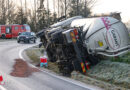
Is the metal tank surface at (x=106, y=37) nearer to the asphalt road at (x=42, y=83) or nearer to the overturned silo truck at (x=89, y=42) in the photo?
the overturned silo truck at (x=89, y=42)

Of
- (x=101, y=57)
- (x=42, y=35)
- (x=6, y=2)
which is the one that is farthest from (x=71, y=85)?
(x=6, y=2)

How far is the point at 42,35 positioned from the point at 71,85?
556 cm

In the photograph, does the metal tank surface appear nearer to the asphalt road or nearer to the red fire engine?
the asphalt road

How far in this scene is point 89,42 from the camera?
33.1ft

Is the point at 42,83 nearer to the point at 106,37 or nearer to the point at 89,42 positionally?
the point at 89,42

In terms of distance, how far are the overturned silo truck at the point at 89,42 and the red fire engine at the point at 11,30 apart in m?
34.7

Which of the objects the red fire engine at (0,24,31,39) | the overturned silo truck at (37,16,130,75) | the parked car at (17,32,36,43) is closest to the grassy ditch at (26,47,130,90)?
the overturned silo truck at (37,16,130,75)

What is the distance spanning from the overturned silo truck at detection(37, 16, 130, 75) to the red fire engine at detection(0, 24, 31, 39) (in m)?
34.7

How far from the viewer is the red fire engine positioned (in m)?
44.1

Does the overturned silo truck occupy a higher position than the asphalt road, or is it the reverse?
the overturned silo truck

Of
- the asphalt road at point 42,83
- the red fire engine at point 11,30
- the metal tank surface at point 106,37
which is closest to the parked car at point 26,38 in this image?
the red fire engine at point 11,30

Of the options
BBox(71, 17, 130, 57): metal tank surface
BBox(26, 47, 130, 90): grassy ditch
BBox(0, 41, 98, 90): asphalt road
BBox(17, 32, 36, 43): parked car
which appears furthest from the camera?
BBox(17, 32, 36, 43): parked car

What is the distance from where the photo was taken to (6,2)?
64.7 metres

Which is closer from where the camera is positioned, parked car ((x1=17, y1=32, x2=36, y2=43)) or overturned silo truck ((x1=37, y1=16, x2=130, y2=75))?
overturned silo truck ((x1=37, y1=16, x2=130, y2=75))
